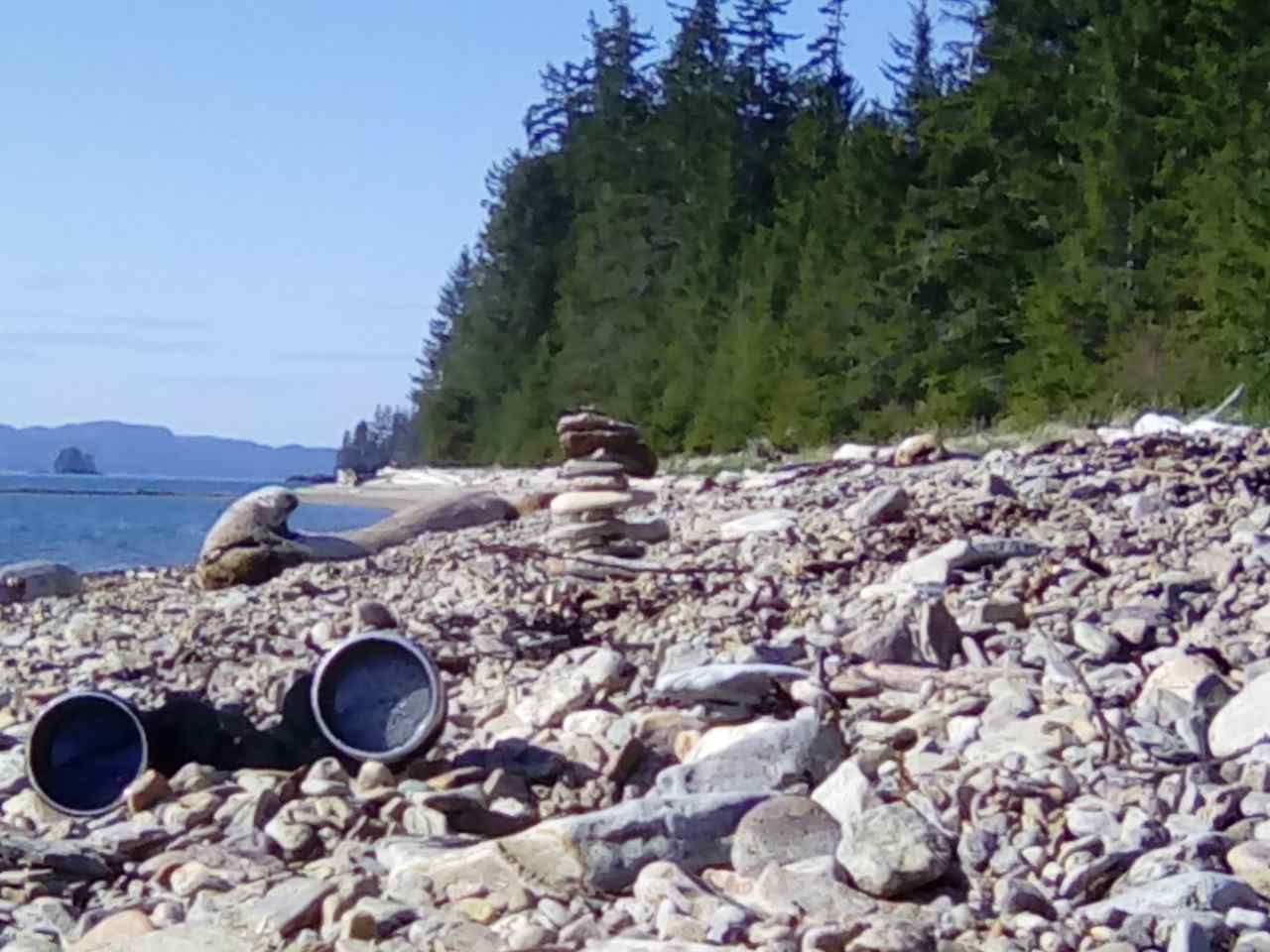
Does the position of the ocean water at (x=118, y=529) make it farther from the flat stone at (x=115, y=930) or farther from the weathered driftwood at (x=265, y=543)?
the flat stone at (x=115, y=930)

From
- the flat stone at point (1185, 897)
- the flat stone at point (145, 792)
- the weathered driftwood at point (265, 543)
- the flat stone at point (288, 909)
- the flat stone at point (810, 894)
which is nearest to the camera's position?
the flat stone at point (1185, 897)

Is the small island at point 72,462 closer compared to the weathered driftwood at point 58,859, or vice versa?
the weathered driftwood at point 58,859

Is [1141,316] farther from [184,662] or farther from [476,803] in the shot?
[476,803]

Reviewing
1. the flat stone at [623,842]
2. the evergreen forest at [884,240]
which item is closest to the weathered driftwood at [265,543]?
the flat stone at [623,842]

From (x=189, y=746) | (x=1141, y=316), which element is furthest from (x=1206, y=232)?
(x=189, y=746)

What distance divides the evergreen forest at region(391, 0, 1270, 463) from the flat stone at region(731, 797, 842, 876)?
16.2 m

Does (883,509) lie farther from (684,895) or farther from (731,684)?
(684,895)

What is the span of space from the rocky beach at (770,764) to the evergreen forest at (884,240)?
13809mm

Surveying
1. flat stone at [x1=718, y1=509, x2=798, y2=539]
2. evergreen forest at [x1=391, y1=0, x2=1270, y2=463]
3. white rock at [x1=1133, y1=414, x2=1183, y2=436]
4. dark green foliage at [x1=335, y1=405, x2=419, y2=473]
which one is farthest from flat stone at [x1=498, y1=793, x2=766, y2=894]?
dark green foliage at [x1=335, y1=405, x2=419, y2=473]

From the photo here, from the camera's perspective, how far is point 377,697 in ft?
13.7

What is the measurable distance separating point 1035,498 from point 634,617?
1821 millimetres

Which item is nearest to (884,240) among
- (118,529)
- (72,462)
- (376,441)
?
(118,529)

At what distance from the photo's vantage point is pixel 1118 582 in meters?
4.95

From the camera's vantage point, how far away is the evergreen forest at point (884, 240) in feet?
73.7
